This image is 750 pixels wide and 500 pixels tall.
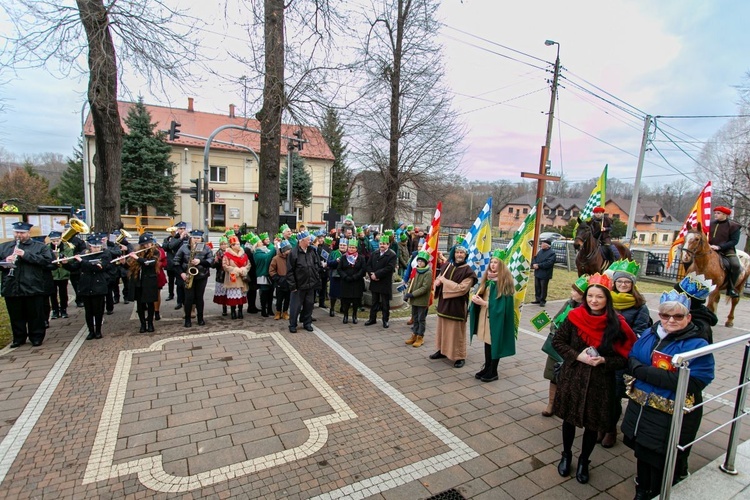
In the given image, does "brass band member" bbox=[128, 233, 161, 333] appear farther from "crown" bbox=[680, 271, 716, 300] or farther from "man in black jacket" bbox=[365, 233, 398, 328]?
"crown" bbox=[680, 271, 716, 300]

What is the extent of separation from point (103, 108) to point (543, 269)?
1273 centimetres

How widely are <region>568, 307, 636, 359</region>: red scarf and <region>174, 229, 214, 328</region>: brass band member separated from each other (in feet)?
22.2

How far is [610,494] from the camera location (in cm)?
346

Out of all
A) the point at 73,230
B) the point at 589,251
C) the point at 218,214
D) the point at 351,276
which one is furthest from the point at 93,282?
the point at 218,214

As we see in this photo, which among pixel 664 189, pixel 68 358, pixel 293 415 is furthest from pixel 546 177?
pixel 664 189

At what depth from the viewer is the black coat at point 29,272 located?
639 cm

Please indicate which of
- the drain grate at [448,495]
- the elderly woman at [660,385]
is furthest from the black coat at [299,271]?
the elderly woman at [660,385]

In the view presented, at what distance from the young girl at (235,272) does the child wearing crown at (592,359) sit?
6727 millimetres

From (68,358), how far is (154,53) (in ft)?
26.3

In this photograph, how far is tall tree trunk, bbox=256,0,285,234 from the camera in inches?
409

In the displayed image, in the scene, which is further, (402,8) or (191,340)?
(402,8)

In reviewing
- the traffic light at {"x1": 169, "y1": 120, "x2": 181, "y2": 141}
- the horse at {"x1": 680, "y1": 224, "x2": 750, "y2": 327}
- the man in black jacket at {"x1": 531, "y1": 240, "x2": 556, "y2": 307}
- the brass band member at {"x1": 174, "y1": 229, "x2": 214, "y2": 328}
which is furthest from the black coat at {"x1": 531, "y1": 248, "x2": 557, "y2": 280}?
the traffic light at {"x1": 169, "y1": 120, "x2": 181, "y2": 141}

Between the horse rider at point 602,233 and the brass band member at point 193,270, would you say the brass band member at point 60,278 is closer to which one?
the brass band member at point 193,270

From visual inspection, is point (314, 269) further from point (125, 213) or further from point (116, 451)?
point (125, 213)
